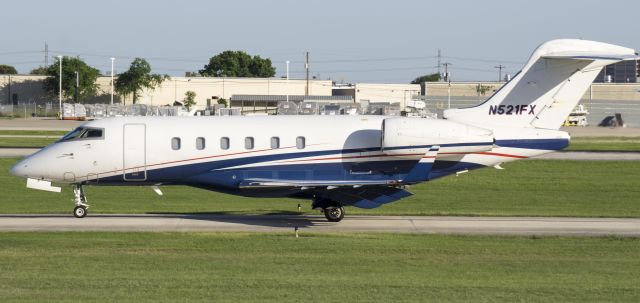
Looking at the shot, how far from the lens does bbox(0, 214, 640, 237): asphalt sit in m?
26.1

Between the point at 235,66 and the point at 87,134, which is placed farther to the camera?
the point at 235,66

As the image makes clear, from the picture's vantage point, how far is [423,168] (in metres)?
27.0

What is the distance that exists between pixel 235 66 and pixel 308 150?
133m

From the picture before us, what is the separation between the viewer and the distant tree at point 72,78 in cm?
11750

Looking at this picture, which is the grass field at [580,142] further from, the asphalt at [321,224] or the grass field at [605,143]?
the asphalt at [321,224]

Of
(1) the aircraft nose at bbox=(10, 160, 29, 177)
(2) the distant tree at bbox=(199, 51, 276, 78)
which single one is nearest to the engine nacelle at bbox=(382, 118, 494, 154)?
(1) the aircraft nose at bbox=(10, 160, 29, 177)

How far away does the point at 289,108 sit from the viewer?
83562 millimetres

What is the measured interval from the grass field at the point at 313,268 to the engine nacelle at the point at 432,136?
10.0ft

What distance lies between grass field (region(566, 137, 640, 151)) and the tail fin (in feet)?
114

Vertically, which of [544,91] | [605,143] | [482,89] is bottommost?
[605,143]

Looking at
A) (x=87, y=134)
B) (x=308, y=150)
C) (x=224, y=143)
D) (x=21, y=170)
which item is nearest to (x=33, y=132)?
(x=21, y=170)

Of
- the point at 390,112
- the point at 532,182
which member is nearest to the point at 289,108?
the point at 390,112

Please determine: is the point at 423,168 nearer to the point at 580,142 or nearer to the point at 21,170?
the point at 21,170

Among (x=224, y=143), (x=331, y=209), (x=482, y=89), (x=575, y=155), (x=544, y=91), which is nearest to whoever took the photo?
(x=224, y=143)
